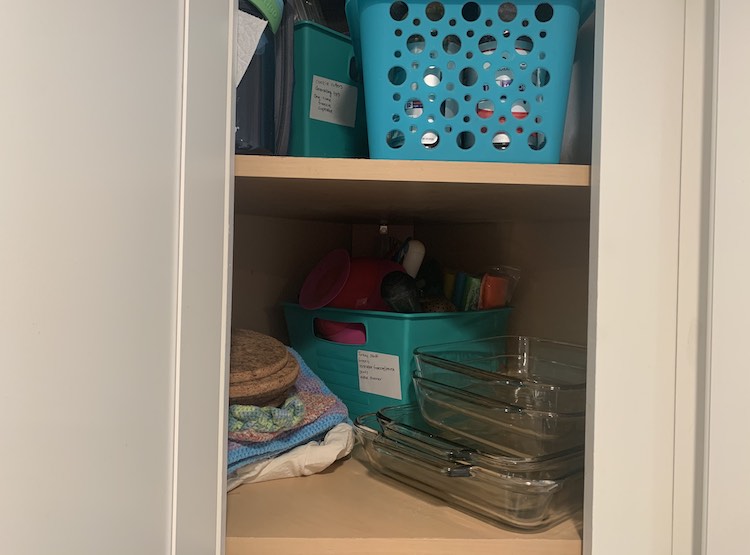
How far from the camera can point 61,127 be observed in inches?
10.9

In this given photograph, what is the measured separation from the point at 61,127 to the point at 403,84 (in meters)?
0.42

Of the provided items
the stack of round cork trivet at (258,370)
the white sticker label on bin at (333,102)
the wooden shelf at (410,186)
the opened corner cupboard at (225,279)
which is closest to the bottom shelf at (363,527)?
the opened corner cupboard at (225,279)

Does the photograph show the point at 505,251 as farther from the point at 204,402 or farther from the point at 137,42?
the point at 137,42

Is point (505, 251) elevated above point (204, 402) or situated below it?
above

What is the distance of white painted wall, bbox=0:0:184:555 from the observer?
25 centimetres

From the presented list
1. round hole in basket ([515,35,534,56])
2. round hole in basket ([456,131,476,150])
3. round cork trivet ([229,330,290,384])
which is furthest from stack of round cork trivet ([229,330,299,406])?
round hole in basket ([515,35,534,56])

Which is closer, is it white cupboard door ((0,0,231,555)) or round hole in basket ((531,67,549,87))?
white cupboard door ((0,0,231,555))

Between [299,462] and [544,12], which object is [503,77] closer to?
[544,12]

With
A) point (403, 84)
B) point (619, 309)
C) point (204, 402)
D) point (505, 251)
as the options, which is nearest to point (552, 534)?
point (619, 309)

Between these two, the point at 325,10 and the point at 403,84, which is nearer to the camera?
the point at 403,84

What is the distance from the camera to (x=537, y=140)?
0.66 m

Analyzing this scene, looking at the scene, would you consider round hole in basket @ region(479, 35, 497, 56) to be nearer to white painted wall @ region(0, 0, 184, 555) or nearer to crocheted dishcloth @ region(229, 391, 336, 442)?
white painted wall @ region(0, 0, 184, 555)

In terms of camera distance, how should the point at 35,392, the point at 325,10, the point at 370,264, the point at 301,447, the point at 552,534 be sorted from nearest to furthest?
the point at 35,392, the point at 552,534, the point at 301,447, the point at 325,10, the point at 370,264

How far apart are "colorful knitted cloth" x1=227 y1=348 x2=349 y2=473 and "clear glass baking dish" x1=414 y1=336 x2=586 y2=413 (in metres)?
0.13
